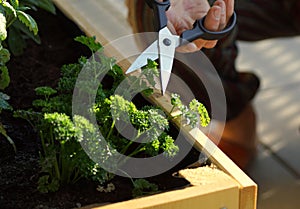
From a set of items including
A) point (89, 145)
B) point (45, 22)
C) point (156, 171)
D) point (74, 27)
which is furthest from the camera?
point (45, 22)

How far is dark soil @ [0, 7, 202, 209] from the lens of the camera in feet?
2.89

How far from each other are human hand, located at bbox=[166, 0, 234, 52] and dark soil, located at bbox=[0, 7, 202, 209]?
0.20 m

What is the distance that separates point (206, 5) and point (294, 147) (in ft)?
3.26

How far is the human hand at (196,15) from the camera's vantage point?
3.09 ft

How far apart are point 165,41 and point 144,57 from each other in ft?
0.12

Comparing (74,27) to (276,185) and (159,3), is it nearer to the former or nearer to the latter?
(159,3)

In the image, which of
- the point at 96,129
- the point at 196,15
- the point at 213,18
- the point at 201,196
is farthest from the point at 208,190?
the point at 196,15

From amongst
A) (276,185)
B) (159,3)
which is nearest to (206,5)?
(159,3)

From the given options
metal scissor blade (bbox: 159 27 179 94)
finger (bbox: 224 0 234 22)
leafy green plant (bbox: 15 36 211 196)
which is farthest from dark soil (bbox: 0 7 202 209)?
finger (bbox: 224 0 234 22)

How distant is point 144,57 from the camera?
3.06 ft

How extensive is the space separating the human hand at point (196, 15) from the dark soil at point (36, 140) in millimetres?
197

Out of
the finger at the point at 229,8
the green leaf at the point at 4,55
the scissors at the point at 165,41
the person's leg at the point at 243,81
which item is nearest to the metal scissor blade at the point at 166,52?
the scissors at the point at 165,41

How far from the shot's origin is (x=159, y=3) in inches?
37.9

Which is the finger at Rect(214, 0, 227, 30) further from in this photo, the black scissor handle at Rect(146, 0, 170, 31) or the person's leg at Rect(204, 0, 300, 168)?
the person's leg at Rect(204, 0, 300, 168)
